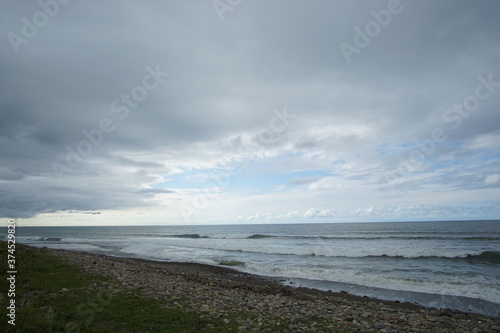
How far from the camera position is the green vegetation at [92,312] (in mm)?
6668

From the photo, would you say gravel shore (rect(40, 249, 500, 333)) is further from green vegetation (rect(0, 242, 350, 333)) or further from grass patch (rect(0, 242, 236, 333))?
grass patch (rect(0, 242, 236, 333))

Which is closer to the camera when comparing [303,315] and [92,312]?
[92,312]

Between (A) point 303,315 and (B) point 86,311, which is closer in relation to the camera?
(B) point 86,311

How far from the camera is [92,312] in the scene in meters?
8.34

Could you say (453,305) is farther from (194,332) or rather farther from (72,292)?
(72,292)

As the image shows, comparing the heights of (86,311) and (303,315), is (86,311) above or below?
above

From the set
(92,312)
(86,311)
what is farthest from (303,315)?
(86,311)

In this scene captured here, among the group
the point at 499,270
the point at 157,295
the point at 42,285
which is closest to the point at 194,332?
the point at 157,295

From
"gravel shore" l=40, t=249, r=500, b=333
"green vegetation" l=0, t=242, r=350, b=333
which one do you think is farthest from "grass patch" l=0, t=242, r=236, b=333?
"gravel shore" l=40, t=249, r=500, b=333

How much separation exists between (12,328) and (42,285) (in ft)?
20.3

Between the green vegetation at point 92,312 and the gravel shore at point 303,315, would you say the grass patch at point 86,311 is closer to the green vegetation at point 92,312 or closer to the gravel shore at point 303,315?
the green vegetation at point 92,312

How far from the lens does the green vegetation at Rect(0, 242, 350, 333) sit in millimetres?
6668

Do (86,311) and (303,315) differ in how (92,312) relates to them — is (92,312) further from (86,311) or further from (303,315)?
(303,315)

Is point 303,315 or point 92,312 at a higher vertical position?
point 92,312
